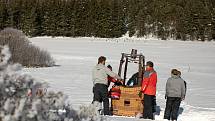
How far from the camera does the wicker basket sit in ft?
44.2

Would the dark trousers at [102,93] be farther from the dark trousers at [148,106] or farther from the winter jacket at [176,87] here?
the winter jacket at [176,87]

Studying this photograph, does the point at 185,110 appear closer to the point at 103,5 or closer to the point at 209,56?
the point at 209,56

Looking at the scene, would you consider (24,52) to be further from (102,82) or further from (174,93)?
(174,93)

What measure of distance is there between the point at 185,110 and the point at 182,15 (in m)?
67.2

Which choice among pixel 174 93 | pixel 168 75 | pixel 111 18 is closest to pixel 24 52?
pixel 168 75

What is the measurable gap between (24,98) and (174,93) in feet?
32.6

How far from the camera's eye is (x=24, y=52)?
35156 millimetres

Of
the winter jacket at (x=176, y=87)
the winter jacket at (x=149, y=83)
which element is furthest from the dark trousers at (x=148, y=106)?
the winter jacket at (x=176, y=87)

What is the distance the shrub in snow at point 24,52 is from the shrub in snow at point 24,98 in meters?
30.5

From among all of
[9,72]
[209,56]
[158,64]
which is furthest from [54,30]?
[9,72]

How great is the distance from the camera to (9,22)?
83.9 metres

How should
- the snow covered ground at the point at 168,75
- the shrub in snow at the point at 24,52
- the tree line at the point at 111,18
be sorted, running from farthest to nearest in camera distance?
1. the tree line at the point at 111,18
2. the shrub in snow at the point at 24,52
3. the snow covered ground at the point at 168,75

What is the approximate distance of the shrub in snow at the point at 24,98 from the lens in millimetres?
3750

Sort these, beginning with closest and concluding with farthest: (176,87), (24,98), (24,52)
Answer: (24,98), (176,87), (24,52)
